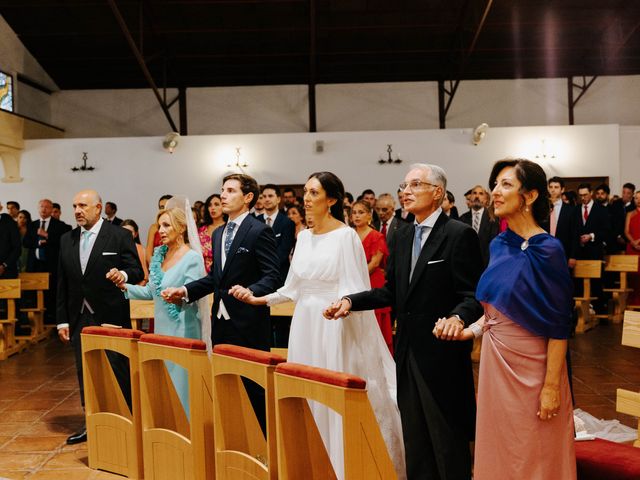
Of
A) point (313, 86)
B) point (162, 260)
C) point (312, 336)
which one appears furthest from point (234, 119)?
point (312, 336)

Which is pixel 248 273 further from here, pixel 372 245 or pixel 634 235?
pixel 634 235

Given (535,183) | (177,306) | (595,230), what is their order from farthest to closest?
(595,230) < (177,306) < (535,183)

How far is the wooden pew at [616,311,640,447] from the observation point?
9.52 feet

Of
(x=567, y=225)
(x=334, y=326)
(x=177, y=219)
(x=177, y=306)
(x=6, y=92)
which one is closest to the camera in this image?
(x=334, y=326)

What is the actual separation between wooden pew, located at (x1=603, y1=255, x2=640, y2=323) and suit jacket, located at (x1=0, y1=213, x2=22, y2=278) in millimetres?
7211

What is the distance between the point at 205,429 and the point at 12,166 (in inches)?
462

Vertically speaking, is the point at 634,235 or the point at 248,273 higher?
the point at 248,273

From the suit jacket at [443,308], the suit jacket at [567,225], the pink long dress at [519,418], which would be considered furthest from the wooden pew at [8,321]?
the pink long dress at [519,418]

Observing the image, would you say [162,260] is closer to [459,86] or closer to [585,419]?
[585,419]

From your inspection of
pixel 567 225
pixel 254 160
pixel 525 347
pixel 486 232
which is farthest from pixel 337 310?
pixel 254 160

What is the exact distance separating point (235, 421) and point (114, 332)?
109cm

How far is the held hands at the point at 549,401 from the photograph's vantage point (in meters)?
2.32

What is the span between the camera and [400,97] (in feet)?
49.5

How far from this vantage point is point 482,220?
21.3ft
